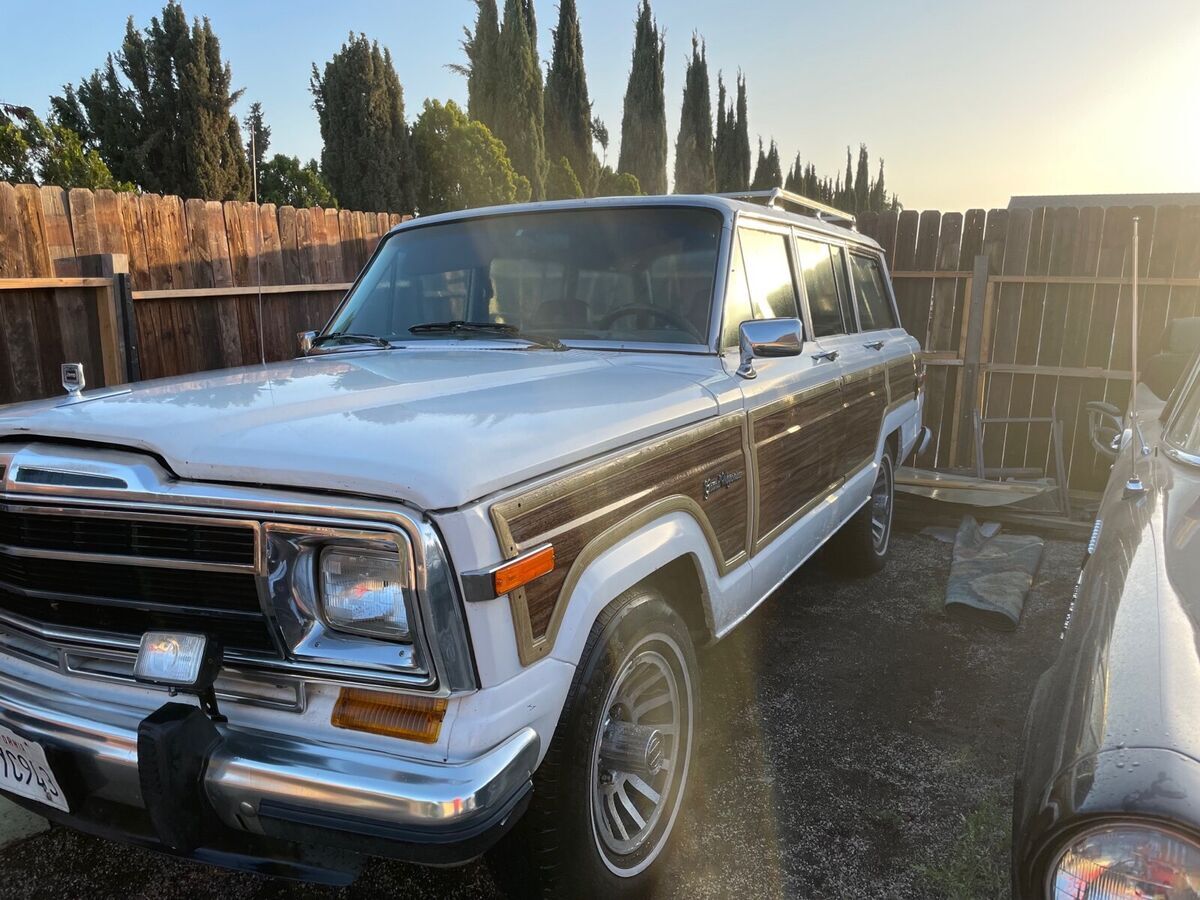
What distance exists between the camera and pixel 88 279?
5703 millimetres

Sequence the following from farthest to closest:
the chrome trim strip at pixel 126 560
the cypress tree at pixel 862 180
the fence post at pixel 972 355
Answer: the cypress tree at pixel 862 180
the fence post at pixel 972 355
the chrome trim strip at pixel 126 560

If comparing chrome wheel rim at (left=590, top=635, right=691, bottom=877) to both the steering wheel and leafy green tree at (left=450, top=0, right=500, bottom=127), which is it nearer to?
the steering wheel

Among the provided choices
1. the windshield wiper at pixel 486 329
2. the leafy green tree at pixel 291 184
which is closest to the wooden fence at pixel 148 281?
the windshield wiper at pixel 486 329

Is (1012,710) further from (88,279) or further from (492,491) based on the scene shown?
(88,279)

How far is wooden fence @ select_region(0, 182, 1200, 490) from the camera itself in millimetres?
5797

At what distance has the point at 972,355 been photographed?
790 centimetres

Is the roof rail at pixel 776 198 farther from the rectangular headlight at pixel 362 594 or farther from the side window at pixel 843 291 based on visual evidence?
the rectangular headlight at pixel 362 594

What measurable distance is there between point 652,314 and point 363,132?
71.2ft

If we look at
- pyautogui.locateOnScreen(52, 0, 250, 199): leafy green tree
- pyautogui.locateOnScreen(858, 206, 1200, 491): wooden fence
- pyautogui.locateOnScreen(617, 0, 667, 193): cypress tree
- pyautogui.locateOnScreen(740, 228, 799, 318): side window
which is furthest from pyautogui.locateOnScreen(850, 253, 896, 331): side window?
pyautogui.locateOnScreen(617, 0, 667, 193): cypress tree

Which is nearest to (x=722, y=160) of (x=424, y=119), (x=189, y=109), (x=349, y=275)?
(x=424, y=119)

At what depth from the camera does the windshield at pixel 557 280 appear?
3.09 m

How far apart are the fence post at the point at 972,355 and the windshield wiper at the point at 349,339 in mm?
6118

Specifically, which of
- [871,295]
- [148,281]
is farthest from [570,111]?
[871,295]

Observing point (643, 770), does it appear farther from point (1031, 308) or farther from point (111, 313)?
point (1031, 308)
